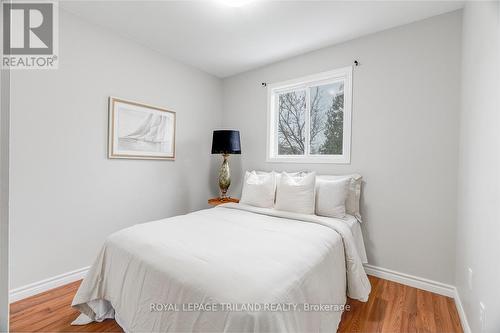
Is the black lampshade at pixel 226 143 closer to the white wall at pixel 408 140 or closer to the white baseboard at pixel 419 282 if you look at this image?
the white wall at pixel 408 140

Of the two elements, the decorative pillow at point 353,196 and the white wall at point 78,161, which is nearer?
the white wall at point 78,161

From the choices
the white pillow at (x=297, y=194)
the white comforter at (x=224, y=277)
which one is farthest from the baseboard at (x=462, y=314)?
the white pillow at (x=297, y=194)

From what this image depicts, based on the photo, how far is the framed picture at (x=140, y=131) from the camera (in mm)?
2553

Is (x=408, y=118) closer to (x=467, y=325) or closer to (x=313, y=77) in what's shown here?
(x=313, y=77)

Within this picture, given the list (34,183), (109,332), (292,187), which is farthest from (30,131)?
(292,187)

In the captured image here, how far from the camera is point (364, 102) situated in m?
2.52

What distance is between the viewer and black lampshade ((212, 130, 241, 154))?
316cm

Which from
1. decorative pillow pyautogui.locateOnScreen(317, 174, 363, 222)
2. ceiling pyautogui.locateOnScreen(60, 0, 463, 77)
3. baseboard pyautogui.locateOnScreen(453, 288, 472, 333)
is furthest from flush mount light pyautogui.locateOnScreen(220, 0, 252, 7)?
baseboard pyautogui.locateOnScreen(453, 288, 472, 333)

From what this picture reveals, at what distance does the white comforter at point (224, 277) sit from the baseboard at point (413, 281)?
0.68 metres

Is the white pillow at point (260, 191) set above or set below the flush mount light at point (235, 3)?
below

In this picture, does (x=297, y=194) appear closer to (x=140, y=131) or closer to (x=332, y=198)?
(x=332, y=198)

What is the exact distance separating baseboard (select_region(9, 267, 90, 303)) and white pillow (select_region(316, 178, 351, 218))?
247 cm

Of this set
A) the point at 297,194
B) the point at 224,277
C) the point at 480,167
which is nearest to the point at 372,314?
the point at 297,194

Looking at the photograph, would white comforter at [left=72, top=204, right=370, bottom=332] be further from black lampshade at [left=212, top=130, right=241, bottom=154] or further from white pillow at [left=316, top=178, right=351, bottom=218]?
black lampshade at [left=212, top=130, right=241, bottom=154]
